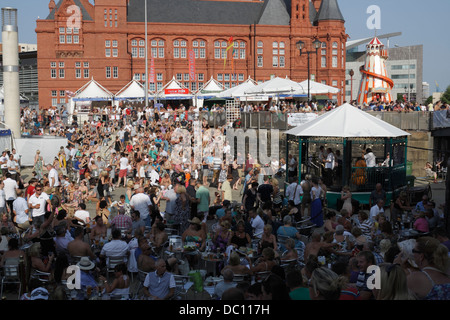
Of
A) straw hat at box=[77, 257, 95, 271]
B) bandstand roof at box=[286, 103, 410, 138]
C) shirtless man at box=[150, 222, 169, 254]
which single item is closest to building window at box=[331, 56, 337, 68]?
bandstand roof at box=[286, 103, 410, 138]

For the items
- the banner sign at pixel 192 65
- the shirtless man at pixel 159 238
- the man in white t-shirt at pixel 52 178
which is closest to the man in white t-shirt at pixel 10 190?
the man in white t-shirt at pixel 52 178

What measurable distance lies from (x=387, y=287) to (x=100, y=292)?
186 inches

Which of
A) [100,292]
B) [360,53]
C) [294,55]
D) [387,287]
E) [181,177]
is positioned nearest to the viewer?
[387,287]

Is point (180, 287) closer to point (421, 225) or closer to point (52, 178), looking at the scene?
point (421, 225)

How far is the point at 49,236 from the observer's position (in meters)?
10.7

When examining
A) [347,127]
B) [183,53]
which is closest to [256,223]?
[347,127]

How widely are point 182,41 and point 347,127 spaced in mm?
49324

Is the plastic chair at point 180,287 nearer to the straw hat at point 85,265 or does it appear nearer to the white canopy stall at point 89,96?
the straw hat at point 85,265

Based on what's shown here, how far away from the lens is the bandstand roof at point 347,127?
1777 cm

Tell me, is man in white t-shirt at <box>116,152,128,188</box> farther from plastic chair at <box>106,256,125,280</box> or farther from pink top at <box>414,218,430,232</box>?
pink top at <box>414,218,430,232</box>

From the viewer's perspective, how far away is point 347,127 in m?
18.1

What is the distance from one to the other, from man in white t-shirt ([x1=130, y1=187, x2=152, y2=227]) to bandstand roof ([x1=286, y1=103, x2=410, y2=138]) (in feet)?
22.7
